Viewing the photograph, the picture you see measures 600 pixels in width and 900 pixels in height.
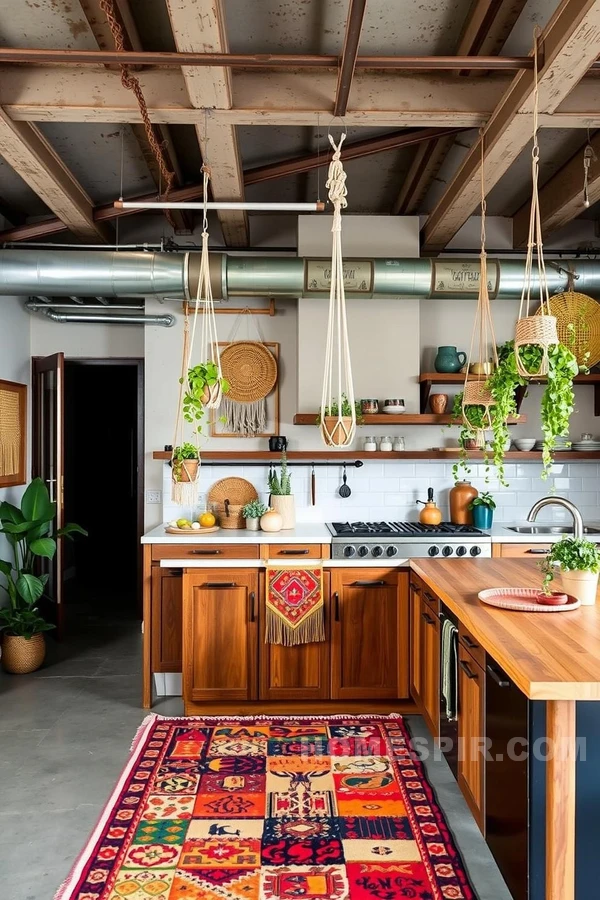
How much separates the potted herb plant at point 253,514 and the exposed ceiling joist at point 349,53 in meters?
2.43

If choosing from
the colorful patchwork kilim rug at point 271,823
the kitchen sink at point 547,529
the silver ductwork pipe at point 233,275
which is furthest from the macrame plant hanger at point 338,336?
the colorful patchwork kilim rug at point 271,823

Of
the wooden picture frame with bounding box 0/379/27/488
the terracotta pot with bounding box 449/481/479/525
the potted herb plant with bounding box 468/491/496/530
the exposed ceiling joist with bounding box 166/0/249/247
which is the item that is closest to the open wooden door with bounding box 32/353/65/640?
the wooden picture frame with bounding box 0/379/27/488

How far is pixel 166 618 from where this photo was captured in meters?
4.27

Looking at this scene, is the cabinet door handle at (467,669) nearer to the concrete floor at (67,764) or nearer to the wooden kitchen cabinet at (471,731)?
the wooden kitchen cabinet at (471,731)

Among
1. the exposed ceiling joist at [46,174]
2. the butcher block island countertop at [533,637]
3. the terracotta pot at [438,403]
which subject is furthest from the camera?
the terracotta pot at [438,403]

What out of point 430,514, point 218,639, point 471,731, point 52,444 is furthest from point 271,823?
point 52,444

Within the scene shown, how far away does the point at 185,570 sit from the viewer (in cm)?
412

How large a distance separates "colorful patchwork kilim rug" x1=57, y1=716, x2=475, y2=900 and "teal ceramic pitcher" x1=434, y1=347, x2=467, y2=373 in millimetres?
2437

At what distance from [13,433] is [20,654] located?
1693 mm

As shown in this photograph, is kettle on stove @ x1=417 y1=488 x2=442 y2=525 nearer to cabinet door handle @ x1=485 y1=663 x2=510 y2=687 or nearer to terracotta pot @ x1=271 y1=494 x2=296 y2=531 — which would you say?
terracotta pot @ x1=271 y1=494 x2=296 y2=531

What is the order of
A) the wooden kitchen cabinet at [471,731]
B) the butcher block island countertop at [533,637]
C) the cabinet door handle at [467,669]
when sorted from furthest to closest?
the cabinet door handle at [467,669] < the wooden kitchen cabinet at [471,731] < the butcher block island countertop at [533,637]

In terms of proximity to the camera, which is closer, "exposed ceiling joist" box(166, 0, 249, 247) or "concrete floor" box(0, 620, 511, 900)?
"exposed ceiling joist" box(166, 0, 249, 247)

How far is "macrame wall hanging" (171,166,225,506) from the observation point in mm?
3584

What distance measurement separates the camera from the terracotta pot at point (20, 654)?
4.78 metres
